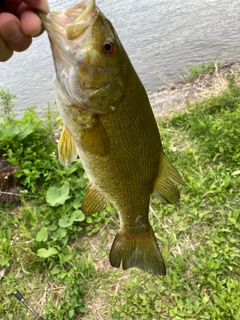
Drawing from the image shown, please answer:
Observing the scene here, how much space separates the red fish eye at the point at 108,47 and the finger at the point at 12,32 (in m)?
0.35

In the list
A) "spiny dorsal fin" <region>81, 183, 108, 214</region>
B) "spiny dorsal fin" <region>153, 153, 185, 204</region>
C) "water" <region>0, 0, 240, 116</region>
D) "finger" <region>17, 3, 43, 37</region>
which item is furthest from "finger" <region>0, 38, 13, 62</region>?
"water" <region>0, 0, 240, 116</region>

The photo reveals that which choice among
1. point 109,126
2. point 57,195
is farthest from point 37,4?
point 57,195

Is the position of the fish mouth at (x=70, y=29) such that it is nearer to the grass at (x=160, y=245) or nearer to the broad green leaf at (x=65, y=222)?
the grass at (x=160, y=245)

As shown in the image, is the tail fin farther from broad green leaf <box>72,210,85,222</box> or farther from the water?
the water

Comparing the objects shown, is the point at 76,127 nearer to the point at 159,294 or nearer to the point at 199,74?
the point at 159,294

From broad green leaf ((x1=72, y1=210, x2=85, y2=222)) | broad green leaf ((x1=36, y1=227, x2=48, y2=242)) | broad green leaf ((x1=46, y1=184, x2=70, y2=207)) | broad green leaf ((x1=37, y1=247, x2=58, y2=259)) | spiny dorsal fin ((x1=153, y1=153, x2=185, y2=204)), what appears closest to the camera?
spiny dorsal fin ((x1=153, y1=153, x2=185, y2=204))

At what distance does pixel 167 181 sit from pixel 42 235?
2.14 m

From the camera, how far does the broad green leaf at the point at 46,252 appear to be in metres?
3.55

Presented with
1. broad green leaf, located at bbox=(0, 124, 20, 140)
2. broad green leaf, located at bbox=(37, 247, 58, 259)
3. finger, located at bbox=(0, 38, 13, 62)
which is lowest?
broad green leaf, located at bbox=(37, 247, 58, 259)

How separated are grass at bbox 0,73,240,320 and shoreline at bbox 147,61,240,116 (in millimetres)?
1257

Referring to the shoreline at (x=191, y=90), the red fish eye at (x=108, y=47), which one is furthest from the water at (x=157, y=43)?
the red fish eye at (x=108, y=47)

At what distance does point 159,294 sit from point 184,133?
7.43 feet

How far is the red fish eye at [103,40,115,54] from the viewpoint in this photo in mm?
1575

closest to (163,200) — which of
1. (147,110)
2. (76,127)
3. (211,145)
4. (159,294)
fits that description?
(147,110)
